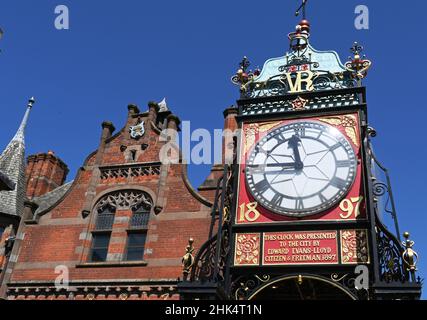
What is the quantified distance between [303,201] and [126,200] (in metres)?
6.86

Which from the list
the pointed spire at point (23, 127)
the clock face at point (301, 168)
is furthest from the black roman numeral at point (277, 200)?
the pointed spire at point (23, 127)

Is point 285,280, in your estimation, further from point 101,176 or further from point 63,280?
point 101,176

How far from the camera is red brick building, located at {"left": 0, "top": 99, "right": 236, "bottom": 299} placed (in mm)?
14016

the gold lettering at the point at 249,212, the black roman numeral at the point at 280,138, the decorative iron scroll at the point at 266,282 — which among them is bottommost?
the decorative iron scroll at the point at 266,282

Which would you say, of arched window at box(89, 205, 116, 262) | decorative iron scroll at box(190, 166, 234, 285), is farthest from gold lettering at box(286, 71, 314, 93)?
arched window at box(89, 205, 116, 262)

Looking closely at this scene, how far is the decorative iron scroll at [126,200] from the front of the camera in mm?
15453

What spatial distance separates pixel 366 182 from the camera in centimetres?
1006

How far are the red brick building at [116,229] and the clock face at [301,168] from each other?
12.3 feet

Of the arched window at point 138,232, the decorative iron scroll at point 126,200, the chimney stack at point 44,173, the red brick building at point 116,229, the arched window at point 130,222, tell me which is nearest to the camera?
the red brick building at point 116,229

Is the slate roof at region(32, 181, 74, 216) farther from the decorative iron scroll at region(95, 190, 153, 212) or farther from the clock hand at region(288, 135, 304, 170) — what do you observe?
the clock hand at region(288, 135, 304, 170)

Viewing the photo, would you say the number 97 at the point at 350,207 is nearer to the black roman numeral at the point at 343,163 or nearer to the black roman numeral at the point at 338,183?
the black roman numeral at the point at 338,183

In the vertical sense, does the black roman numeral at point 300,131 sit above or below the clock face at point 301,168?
above

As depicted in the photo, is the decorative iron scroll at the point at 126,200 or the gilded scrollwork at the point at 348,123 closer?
the gilded scrollwork at the point at 348,123

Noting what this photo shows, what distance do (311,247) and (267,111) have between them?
3482mm
